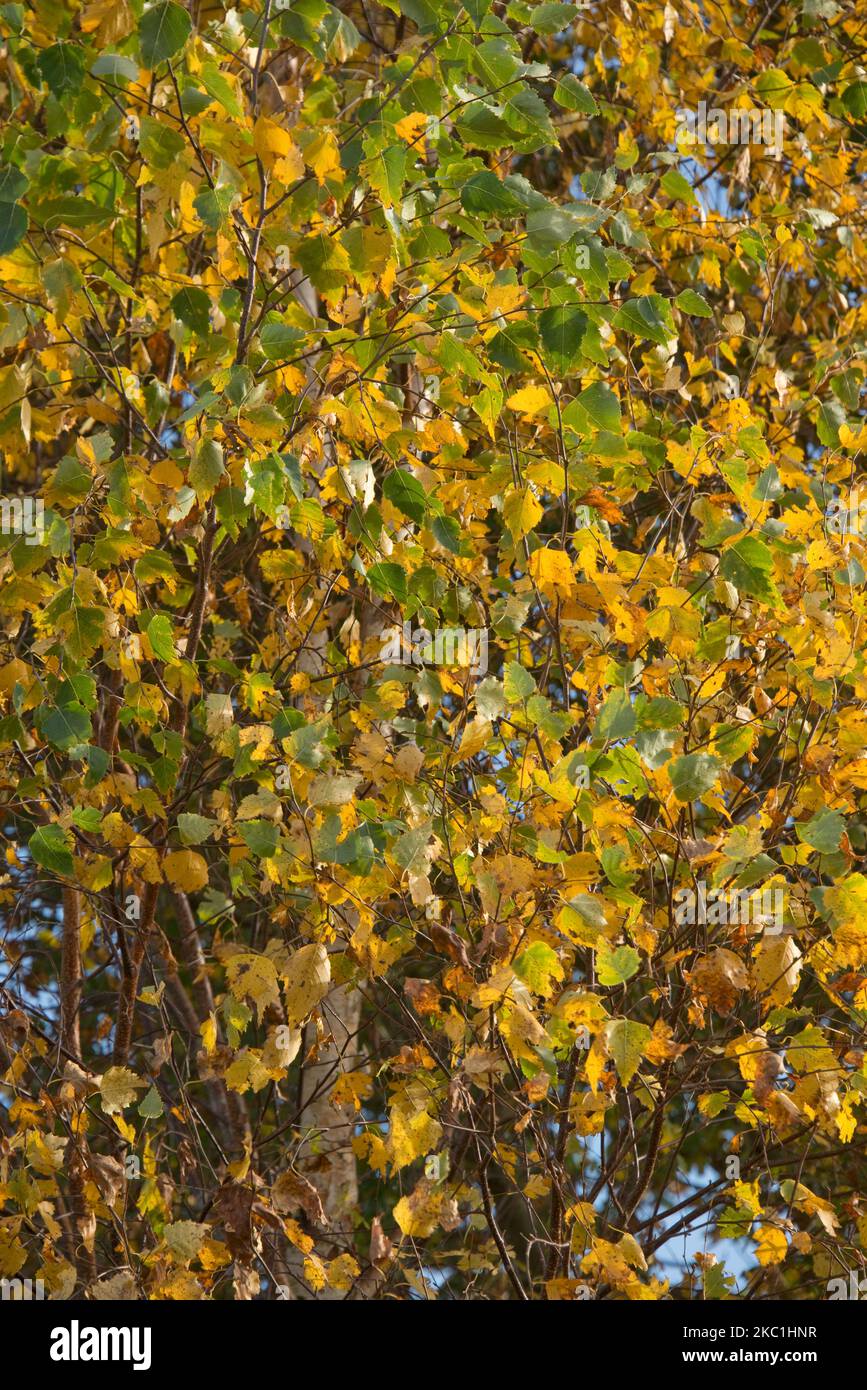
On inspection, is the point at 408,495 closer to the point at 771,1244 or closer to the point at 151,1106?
the point at 151,1106

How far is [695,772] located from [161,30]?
5.59 feet

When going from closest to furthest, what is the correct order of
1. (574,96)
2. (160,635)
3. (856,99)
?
(574,96), (160,635), (856,99)

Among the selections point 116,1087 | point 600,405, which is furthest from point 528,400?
point 116,1087

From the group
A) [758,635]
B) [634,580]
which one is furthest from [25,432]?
[758,635]

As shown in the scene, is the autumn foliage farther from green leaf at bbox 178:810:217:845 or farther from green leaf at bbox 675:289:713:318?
green leaf at bbox 675:289:713:318

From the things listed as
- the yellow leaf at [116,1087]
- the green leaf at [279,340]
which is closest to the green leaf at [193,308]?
the green leaf at [279,340]

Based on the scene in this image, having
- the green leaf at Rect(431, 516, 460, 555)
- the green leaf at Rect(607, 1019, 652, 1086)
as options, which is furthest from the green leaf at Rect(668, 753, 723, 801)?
the green leaf at Rect(431, 516, 460, 555)

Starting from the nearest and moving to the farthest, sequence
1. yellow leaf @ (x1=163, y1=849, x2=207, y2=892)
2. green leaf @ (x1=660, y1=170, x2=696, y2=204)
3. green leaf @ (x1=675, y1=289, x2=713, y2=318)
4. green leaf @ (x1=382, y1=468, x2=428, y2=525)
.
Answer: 1. green leaf @ (x1=382, y1=468, x2=428, y2=525)
2. yellow leaf @ (x1=163, y1=849, x2=207, y2=892)
3. green leaf @ (x1=675, y1=289, x2=713, y2=318)
4. green leaf @ (x1=660, y1=170, x2=696, y2=204)

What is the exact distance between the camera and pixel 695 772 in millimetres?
2793

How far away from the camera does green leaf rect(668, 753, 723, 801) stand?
2789mm

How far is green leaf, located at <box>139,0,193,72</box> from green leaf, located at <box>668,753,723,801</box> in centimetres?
163

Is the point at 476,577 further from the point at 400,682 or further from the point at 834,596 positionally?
the point at 834,596

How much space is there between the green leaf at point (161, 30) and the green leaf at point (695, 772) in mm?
1632

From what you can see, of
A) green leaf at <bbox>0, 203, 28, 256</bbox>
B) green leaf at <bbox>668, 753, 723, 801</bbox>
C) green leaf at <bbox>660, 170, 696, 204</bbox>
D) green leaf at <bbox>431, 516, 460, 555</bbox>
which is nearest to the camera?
green leaf at <bbox>0, 203, 28, 256</bbox>
